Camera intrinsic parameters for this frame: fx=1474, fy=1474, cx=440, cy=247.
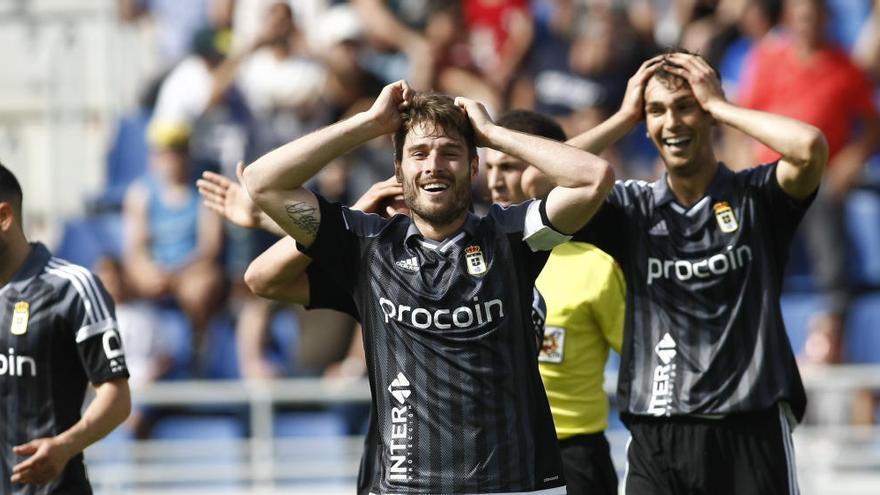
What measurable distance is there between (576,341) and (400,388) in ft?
5.25

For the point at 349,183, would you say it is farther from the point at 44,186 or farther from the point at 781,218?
the point at 781,218

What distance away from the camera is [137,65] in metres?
16.0

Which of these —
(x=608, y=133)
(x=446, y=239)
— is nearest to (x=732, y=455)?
(x=608, y=133)

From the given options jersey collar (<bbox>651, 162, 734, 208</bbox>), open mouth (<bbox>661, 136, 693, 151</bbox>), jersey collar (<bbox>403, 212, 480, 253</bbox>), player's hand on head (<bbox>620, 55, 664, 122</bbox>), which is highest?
player's hand on head (<bbox>620, 55, 664, 122</bbox>)

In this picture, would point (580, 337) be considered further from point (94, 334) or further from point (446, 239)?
point (94, 334)

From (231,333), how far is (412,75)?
294cm

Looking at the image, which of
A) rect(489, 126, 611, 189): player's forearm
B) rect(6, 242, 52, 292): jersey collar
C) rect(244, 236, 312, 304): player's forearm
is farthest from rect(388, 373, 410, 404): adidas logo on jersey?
rect(6, 242, 52, 292): jersey collar

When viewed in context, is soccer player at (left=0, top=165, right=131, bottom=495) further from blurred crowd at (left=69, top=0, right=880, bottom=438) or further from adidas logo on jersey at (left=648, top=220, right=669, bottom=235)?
blurred crowd at (left=69, top=0, right=880, bottom=438)

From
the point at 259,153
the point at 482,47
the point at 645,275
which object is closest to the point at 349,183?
the point at 259,153

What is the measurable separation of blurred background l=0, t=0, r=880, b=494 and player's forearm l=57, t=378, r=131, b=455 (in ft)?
18.0

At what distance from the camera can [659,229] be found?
627 cm

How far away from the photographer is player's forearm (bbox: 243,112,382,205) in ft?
17.1

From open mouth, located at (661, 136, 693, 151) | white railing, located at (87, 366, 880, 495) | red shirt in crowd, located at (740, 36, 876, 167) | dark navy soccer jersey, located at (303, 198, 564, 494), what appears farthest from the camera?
red shirt in crowd, located at (740, 36, 876, 167)

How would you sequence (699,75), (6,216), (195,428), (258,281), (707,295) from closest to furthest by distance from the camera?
(258,281)
(699,75)
(707,295)
(6,216)
(195,428)
